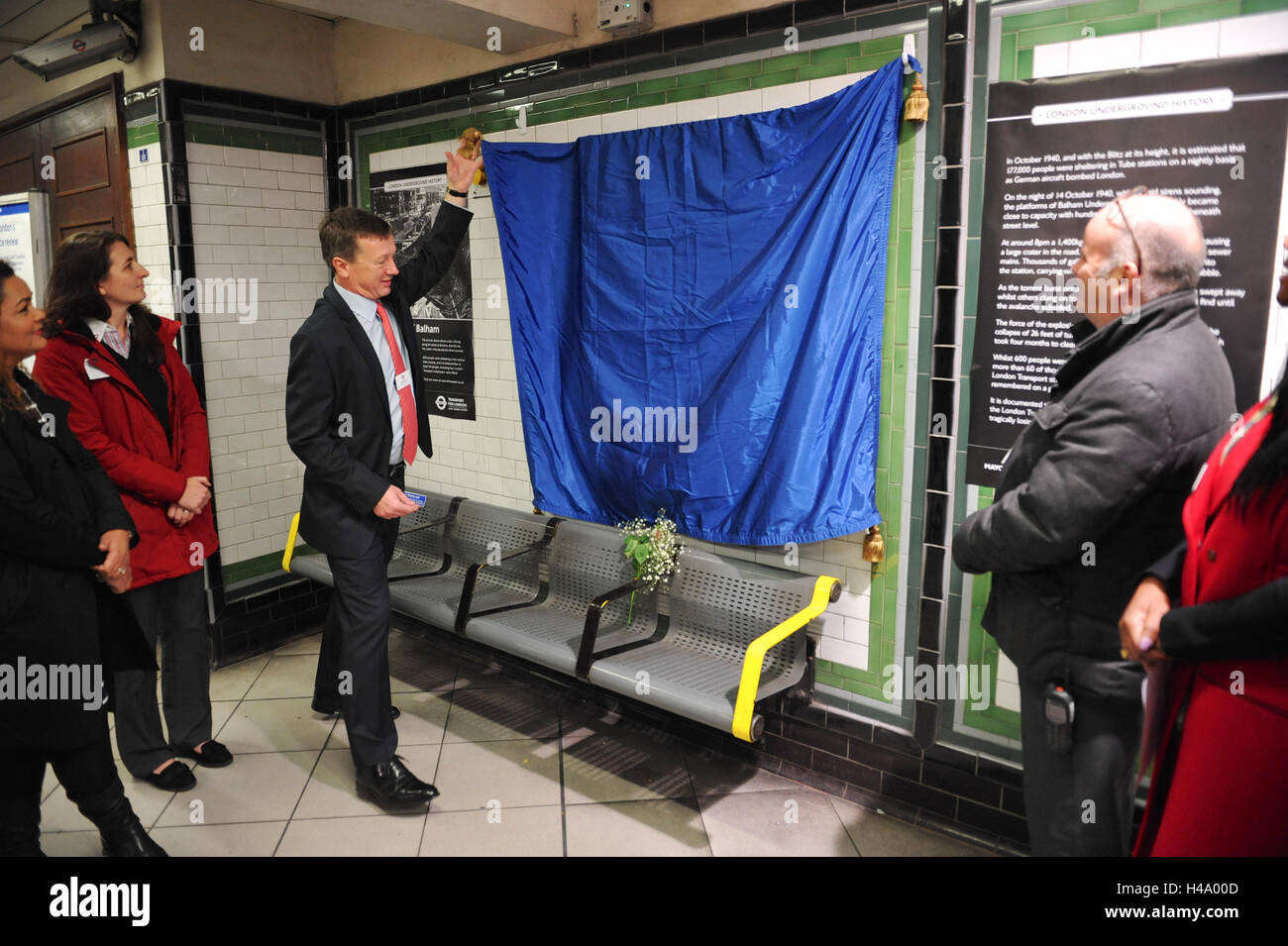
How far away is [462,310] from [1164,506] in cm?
334

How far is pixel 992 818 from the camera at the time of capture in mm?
2807

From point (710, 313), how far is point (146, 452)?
84.7 inches

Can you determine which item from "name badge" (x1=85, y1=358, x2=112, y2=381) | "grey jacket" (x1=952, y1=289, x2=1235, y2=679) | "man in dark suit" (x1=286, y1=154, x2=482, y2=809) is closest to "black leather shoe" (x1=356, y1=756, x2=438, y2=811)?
"man in dark suit" (x1=286, y1=154, x2=482, y2=809)

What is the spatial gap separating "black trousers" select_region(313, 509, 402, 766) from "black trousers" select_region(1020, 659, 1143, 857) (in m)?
2.15

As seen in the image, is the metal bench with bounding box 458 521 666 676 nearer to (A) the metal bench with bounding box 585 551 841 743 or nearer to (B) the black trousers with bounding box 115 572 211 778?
(A) the metal bench with bounding box 585 551 841 743

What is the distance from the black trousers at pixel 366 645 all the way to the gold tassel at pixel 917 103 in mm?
2308

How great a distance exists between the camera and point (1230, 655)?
5.11ft

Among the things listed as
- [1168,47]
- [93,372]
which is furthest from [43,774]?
[1168,47]

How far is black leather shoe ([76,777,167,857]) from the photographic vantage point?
8.25 feet

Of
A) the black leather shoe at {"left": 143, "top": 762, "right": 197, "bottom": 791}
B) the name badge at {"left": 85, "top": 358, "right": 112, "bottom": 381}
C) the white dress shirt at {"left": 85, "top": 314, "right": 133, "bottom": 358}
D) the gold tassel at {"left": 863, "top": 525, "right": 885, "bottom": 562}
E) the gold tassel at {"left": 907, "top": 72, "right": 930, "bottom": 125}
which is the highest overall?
the gold tassel at {"left": 907, "top": 72, "right": 930, "bottom": 125}

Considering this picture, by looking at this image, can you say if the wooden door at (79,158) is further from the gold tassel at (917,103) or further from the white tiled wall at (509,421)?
the gold tassel at (917,103)

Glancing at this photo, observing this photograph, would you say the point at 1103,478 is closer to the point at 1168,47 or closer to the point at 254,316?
the point at 1168,47

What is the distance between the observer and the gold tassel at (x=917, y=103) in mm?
2711
